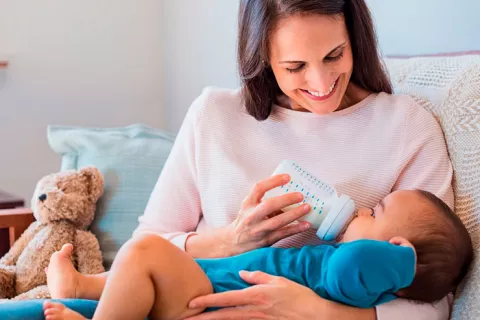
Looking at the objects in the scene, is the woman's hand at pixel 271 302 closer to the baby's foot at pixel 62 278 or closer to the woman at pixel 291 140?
the woman at pixel 291 140

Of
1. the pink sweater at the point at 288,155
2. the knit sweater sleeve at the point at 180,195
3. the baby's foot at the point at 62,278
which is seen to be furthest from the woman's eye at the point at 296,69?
the baby's foot at the point at 62,278

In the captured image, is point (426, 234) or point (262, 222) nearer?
point (426, 234)

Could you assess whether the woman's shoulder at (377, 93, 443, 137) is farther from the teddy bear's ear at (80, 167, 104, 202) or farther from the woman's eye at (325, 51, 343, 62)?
the teddy bear's ear at (80, 167, 104, 202)

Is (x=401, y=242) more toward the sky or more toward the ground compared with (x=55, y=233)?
more toward the sky

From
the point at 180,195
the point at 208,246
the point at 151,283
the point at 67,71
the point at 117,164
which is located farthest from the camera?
the point at 67,71

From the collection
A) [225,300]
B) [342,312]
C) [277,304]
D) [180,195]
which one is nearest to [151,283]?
[225,300]

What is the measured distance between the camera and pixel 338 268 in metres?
1.20

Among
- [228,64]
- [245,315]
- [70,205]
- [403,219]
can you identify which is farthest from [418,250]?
[228,64]

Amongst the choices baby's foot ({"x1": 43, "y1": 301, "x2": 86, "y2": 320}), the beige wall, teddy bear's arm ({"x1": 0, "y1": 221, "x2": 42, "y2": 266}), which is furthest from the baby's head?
the beige wall

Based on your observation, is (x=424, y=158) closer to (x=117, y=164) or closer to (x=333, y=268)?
(x=333, y=268)

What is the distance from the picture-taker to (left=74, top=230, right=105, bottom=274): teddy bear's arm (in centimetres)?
201

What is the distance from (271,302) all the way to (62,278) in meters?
0.43

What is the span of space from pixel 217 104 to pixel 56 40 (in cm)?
176

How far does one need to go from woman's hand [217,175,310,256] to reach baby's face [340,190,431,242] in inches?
3.7
